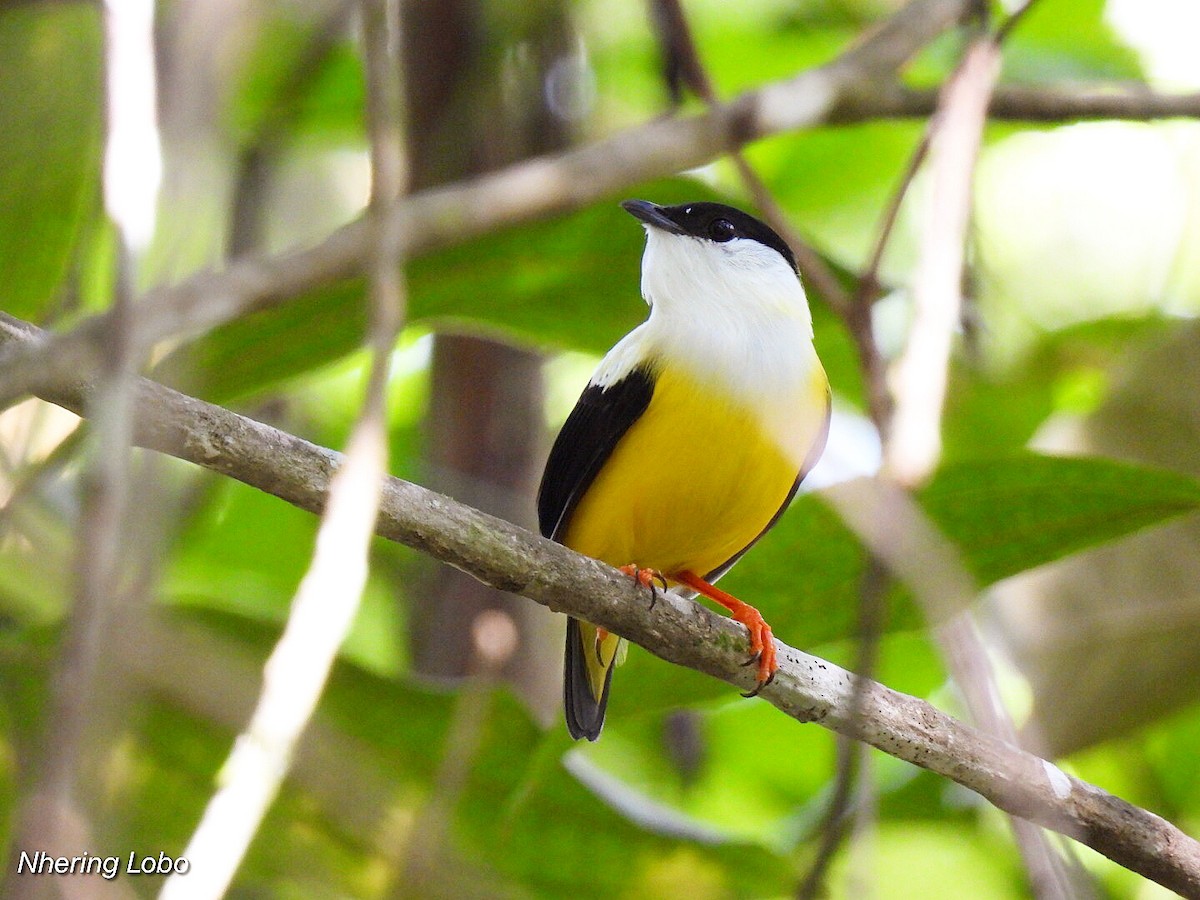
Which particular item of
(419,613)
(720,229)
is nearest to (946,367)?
(720,229)

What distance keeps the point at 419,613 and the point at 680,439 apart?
4.64ft

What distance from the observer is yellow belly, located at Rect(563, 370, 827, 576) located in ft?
10.6

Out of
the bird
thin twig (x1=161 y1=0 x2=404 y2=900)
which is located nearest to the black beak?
the bird

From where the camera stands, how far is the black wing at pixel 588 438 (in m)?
3.30

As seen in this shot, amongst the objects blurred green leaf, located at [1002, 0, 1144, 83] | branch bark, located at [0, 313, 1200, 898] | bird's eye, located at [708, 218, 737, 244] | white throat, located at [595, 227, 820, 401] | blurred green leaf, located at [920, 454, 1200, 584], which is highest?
blurred green leaf, located at [1002, 0, 1144, 83]

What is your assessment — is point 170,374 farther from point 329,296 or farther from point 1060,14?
point 1060,14

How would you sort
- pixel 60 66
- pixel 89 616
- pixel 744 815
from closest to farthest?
pixel 89 616 → pixel 60 66 → pixel 744 815

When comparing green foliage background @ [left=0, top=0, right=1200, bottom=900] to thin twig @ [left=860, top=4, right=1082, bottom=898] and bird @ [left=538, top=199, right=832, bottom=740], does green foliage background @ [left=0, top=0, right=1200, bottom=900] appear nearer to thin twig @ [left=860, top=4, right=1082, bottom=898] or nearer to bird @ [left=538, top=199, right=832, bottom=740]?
bird @ [left=538, top=199, right=832, bottom=740]

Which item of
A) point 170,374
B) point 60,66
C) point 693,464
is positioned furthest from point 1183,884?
point 60,66

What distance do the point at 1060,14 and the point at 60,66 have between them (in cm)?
390

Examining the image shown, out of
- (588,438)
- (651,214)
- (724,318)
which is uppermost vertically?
(651,214)

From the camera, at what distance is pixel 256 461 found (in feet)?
6.31

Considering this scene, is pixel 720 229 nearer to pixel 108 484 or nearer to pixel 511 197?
pixel 511 197

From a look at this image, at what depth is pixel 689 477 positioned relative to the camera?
3.24 meters
